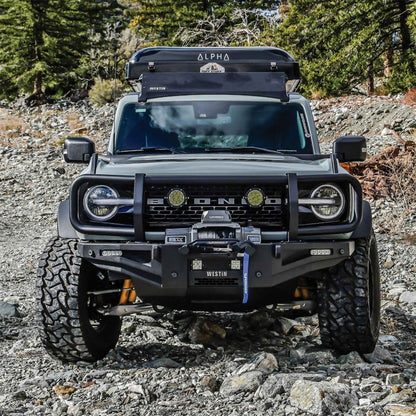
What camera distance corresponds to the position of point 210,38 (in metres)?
27.7

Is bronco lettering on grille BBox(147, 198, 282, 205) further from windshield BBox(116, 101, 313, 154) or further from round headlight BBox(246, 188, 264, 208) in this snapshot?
windshield BBox(116, 101, 313, 154)

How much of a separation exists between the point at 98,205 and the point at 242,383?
136 centimetres

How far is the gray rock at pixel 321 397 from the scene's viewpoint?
3.26m

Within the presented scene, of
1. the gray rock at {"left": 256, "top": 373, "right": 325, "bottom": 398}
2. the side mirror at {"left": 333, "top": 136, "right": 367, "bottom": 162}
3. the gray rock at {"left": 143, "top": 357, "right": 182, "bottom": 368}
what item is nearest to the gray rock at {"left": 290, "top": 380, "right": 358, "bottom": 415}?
the gray rock at {"left": 256, "top": 373, "right": 325, "bottom": 398}

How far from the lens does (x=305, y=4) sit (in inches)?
894

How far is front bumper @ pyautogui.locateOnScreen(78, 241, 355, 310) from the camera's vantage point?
12.5 ft

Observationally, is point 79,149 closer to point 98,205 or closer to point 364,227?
point 98,205

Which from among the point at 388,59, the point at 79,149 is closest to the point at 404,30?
the point at 388,59

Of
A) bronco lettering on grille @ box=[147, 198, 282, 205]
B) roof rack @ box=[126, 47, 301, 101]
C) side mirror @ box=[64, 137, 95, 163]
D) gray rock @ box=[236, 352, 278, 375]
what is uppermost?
roof rack @ box=[126, 47, 301, 101]

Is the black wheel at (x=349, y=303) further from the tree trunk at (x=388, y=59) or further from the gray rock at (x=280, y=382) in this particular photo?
the tree trunk at (x=388, y=59)

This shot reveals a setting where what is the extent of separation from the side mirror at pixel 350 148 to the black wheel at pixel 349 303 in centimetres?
91

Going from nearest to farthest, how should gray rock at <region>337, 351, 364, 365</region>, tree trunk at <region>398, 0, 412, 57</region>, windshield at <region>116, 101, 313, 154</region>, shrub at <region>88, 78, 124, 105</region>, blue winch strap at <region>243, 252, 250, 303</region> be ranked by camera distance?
blue winch strap at <region>243, 252, 250, 303</region>
gray rock at <region>337, 351, 364, 365</region>
windshield at <region>116, 101, 313, 154</region>
tree trunk at <region>398, 0, 412, 57</region>
shrub at <region>88, 78, 124, 105</region>

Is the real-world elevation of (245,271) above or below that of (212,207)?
below

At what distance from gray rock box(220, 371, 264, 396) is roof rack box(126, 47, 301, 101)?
2.71 meters
